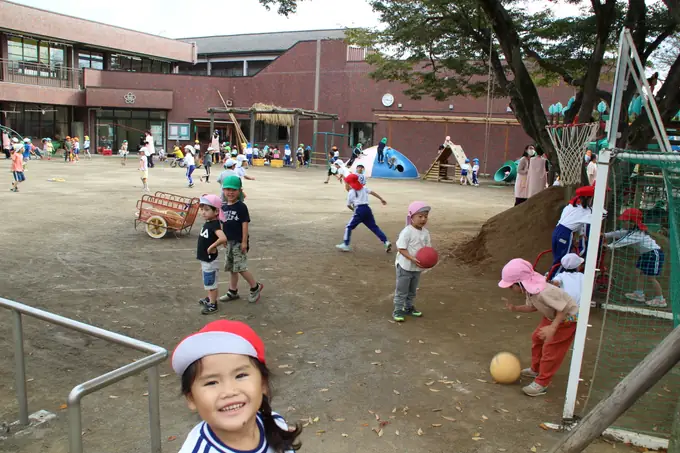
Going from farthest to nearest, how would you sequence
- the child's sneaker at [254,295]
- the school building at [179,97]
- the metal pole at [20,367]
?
Answer: 1. the school building at [179,97]
2. the child's sneaker at [254,295]
3. the metal pole at [20,367]

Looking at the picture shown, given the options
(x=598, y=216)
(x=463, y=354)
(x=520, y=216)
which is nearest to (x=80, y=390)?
(x=598, y=216)

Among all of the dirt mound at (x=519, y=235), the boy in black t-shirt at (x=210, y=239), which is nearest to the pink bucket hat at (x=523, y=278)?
the boy in black t-shirt at (x=210, y=239)

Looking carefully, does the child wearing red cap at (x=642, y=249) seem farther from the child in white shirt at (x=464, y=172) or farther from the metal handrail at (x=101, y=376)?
the child in white shirt at (x=464, y=172)

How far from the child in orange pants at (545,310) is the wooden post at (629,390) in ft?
5.85

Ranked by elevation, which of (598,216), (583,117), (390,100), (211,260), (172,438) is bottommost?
(172,438)

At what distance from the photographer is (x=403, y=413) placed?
189 inches

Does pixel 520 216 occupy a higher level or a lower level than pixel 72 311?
higher

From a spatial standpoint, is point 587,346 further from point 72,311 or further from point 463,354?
point 72,311

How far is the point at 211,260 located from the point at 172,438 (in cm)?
306

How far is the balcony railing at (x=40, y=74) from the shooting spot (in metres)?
38.3

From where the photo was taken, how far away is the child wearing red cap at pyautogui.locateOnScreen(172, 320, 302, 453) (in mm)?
1859

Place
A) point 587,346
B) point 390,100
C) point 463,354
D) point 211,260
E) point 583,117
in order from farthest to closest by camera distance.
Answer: point 390,100 < point 583,117 < point 211,260 < point 587,346 < point 463,354

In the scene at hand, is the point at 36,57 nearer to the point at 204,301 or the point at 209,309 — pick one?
the point at 204,301

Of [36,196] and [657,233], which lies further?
[36,196]
